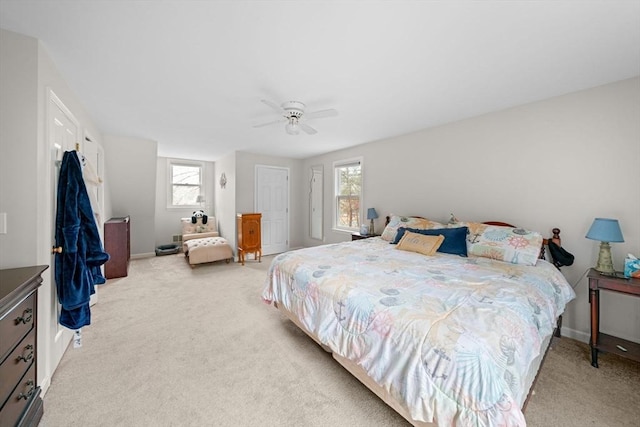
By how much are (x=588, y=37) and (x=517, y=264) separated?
70.4 inches

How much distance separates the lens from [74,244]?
1790 mm

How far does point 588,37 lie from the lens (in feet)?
5.30

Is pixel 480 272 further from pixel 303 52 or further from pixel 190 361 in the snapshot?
pixel 190 361

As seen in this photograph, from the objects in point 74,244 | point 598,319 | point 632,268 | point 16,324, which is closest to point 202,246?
point 74,244

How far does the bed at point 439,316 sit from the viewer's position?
1.04 m

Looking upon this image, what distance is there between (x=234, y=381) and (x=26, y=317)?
1256mm

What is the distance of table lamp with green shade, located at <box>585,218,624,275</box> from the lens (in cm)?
197

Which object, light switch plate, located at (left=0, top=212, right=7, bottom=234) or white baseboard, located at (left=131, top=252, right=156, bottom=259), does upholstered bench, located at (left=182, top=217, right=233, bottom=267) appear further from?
light switch plate, located at (left=0, top=212, right=7, bottom=234)

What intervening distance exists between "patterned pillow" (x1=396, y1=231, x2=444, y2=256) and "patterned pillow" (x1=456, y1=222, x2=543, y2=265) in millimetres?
350

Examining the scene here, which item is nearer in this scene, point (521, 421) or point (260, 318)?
point (521, 421)

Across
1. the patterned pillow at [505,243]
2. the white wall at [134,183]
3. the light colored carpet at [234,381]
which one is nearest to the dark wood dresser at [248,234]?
the white wall at [134,183]

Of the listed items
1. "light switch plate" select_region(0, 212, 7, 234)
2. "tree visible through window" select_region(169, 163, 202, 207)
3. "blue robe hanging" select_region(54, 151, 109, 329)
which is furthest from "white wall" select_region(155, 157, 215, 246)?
"light switch plate" select_region(0, 212, 7, 234)

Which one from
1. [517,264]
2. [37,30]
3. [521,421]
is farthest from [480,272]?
[37,30]

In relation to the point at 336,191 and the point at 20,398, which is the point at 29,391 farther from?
the point at 336,191
